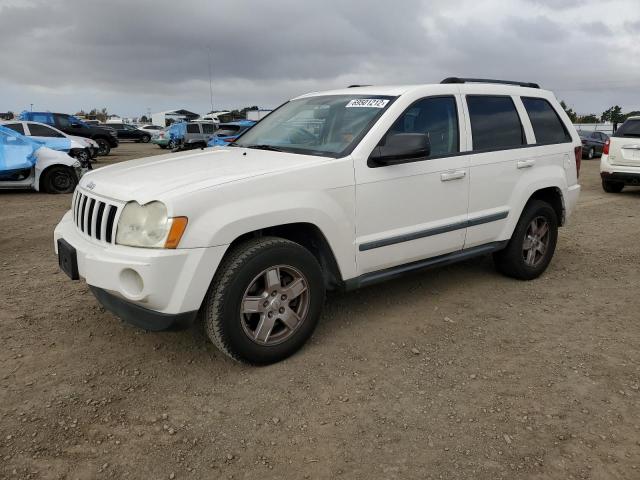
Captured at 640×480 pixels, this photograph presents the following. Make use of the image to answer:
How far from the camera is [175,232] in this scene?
2645 millimetres

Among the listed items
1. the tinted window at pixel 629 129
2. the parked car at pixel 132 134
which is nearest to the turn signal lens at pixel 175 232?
the tinted window at pixel 629 129

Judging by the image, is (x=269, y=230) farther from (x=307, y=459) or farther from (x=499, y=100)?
(x=499, y=100)

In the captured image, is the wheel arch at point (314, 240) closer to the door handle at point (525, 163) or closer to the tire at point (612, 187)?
the door handle at point (525, 163)

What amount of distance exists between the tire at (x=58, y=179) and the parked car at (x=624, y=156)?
10.8 meters

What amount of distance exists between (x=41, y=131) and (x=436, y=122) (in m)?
14.1

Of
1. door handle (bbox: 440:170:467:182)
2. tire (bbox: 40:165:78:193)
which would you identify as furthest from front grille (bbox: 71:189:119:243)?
tire (bbox: 40:165:78:193)

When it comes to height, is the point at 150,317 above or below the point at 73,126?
below

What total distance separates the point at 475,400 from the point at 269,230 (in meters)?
1.55

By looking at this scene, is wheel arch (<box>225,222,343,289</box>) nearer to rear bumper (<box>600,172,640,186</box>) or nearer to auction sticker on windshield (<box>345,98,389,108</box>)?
auction sticker on windshield (<box>345,98,389,108</box>)

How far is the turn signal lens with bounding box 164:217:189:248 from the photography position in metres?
2.64

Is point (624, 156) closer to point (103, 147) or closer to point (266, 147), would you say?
point (266, 147)

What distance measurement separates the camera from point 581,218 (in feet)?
26.1

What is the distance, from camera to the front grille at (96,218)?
2.89 metres

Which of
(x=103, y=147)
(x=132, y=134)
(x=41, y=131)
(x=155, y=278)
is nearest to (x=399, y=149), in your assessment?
(x=155, y=278)
